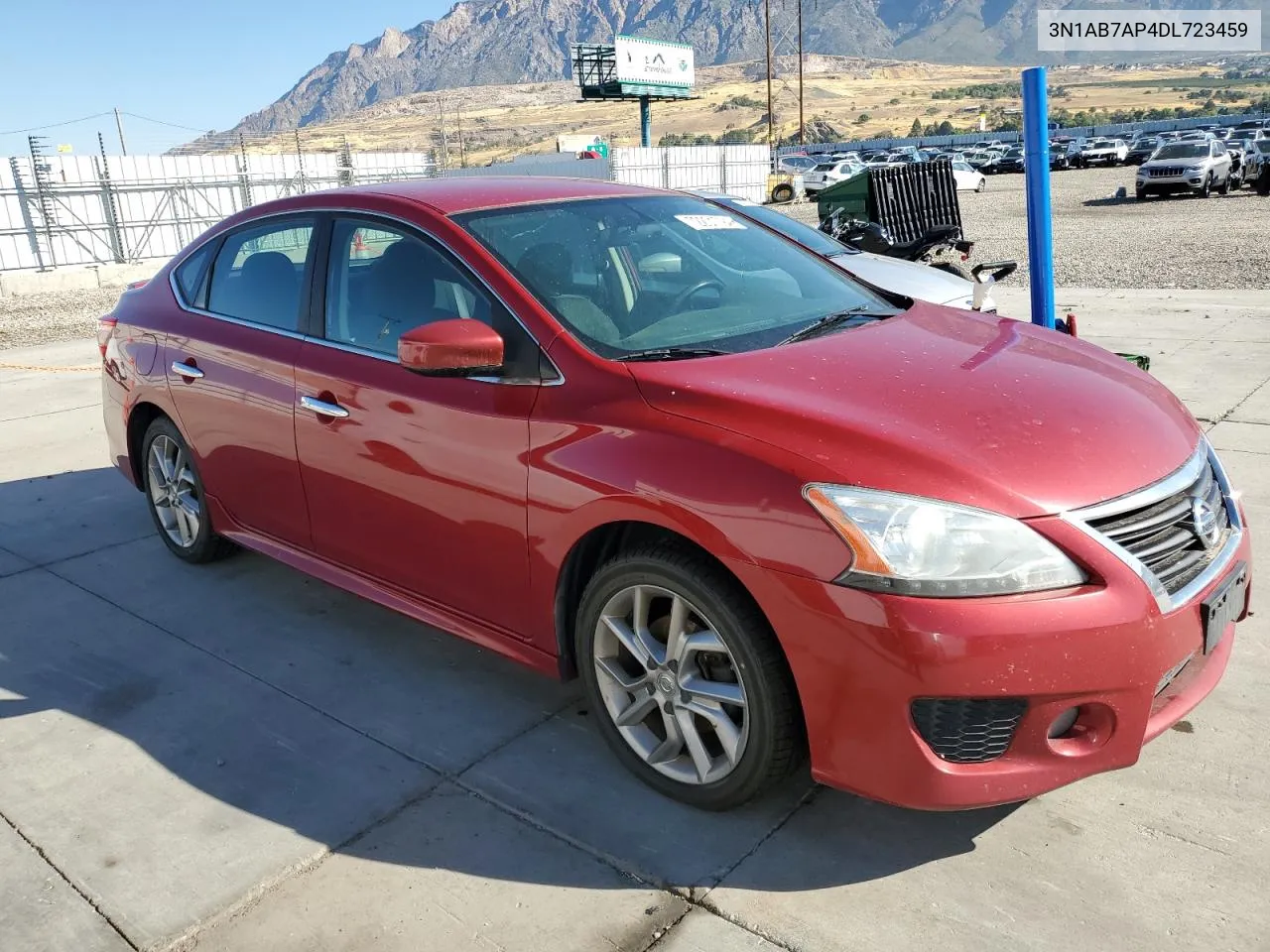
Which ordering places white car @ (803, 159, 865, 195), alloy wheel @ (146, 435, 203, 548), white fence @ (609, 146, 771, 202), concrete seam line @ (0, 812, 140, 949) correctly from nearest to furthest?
concrete seam line @ (0, 812, 140, 949) → alloy wheel @ (146, 435, 203, 548) → white fence @ (609, 146, 771, 202) → white car @ (803, 159, 865, 195)

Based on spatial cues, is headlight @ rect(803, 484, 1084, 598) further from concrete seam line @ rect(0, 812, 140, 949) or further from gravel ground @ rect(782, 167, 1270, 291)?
gravel ground @ rect(782, 167, 1270, 291)

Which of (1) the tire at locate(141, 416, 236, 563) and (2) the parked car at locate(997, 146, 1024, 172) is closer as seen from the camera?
(1) the tire at locate(141, 416, 236, 563)

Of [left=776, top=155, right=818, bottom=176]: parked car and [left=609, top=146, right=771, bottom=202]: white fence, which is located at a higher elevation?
[left=609, top=146, right=771, bottom=202]: white fence

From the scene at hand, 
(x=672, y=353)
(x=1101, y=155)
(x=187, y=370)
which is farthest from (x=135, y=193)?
(x=1101, y=155)

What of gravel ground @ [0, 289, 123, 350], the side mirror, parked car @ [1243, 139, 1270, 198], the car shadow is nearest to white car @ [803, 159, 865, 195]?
parked car @ [1243, 139, 1270, 198]

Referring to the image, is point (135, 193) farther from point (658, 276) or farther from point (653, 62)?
point (653, 62)

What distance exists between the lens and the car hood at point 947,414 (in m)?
2.37

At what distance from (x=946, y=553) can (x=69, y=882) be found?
2.33 metres

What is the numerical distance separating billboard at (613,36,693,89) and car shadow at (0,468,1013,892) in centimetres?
5388

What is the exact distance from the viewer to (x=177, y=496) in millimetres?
4691

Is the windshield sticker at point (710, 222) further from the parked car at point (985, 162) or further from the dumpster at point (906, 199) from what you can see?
the parked car at point (985, 162)

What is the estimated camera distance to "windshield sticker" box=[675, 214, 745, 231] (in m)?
3.79

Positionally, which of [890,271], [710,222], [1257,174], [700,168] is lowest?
[1257,174]

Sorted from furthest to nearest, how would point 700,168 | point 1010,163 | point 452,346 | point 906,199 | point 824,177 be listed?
point 1010,163 → point 824,177 → point 700,168 → point 906,199 → point 452,346
